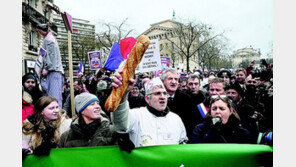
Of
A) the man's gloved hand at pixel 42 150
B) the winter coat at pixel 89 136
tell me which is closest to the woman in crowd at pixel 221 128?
the winter coat at pixel 89 136

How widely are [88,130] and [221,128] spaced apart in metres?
1.41

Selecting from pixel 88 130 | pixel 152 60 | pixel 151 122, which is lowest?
pixel 88 130

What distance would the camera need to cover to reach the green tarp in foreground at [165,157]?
189cm

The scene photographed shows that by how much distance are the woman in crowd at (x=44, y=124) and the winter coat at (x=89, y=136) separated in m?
0.24

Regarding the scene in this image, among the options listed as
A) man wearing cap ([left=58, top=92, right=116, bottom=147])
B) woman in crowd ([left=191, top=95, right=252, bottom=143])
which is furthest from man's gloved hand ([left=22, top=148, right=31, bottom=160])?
woman in crowd ([left=191, top=95, right=252, bottom=143])

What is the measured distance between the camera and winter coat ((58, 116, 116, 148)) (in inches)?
93.9

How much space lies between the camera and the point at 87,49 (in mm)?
35125

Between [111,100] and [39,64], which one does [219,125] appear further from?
[39,64]

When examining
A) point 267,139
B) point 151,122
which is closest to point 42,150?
point 151,122

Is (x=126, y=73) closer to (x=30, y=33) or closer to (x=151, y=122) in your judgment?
(x=151, y=122)

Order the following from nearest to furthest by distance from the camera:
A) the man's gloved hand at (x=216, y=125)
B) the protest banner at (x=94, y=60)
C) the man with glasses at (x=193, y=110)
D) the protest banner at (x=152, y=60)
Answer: the man's gloved hand at (x=216, y=125)
the man with glasses at (x=193, y=110)
the protest banner at (x=152, y=60)
the protest banner at (x=94, y=60)

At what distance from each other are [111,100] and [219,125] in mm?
1165

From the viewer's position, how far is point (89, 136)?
96.7 inches

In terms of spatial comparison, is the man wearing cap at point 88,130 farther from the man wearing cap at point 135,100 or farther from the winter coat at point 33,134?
the man wearing cap at point 135,100
